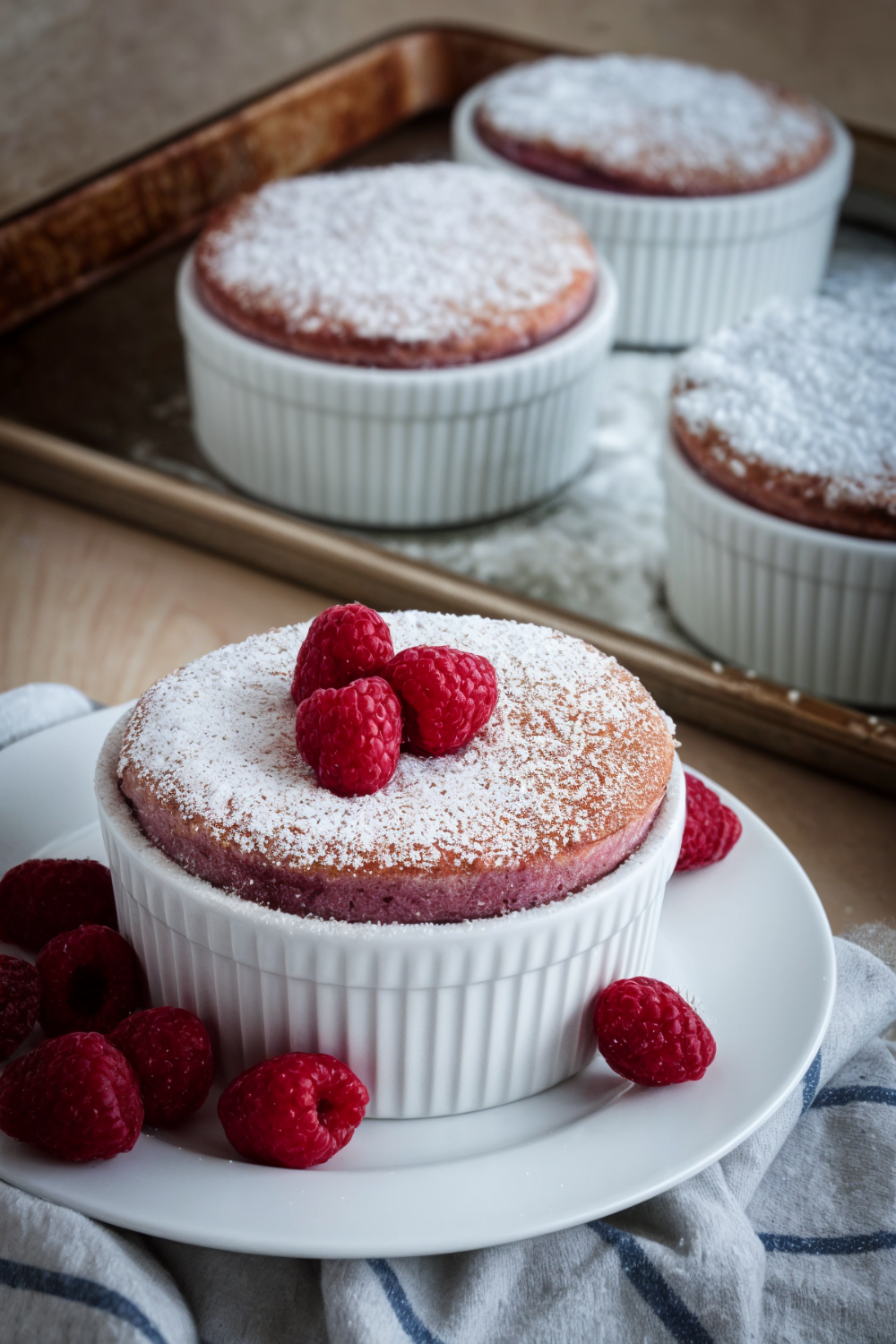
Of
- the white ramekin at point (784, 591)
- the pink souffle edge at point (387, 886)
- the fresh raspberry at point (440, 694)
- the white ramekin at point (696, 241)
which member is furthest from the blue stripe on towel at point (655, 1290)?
the white ramekin at point (696, 241)

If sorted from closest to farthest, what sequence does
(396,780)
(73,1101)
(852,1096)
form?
(73,1101) < (396,780) < (852,1096)

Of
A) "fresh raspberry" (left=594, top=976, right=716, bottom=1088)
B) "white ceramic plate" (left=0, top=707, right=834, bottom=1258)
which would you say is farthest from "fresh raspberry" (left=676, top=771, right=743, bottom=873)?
"fresh raspberry" (left=594, top=976, right=716, bottom=1088)

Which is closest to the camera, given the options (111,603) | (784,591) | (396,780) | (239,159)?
(396,780)

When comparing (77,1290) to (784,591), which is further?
(784,591)

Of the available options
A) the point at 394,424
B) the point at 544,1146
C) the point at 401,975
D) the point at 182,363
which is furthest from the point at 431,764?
the point at 182,363

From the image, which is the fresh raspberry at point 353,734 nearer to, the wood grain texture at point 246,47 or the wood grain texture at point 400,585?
the wood grain texture at point 400,585

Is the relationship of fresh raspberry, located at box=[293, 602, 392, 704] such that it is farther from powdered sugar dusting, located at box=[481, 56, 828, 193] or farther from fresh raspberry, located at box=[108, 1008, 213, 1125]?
powdered sugar dusting, located at box=[481, 56, 828, 193]

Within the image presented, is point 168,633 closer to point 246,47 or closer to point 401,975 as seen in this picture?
point 401,975

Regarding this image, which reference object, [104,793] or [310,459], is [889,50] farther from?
[104,793]
